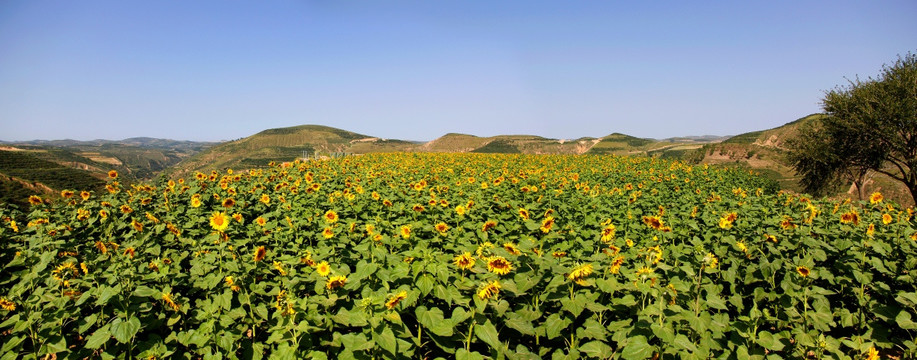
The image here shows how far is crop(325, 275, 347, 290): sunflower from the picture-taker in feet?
10.7

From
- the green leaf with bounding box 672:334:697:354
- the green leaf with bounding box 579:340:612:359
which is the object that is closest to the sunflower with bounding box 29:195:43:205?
the green leaf with bounding box 579:340:612:359

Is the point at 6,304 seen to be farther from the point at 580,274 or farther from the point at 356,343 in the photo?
the point at 580,274

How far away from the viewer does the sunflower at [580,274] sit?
2834 millimetres

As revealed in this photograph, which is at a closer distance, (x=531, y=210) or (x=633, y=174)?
(x=531, y=210)

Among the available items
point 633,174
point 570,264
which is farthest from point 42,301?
point 633,174

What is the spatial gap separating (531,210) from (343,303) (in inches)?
155

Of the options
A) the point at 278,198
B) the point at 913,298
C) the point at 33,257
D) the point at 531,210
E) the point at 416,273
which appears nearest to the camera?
the point at 416,273

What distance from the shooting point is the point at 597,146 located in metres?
75.9

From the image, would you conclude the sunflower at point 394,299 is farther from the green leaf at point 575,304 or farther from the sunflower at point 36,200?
the sunflower at point 36,200

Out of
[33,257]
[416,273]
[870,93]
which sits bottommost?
[33,257]

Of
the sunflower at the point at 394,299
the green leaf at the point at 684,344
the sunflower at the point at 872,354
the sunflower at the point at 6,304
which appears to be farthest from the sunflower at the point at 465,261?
the sunflower at the point at 6,304

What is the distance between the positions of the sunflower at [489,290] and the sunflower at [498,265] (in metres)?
0.24

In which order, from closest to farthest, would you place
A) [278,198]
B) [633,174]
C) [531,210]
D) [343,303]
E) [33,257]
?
[343,303] → [33,257] → [531,210] → [278,198] → [633,174]

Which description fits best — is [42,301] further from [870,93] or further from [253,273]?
[870,93]
